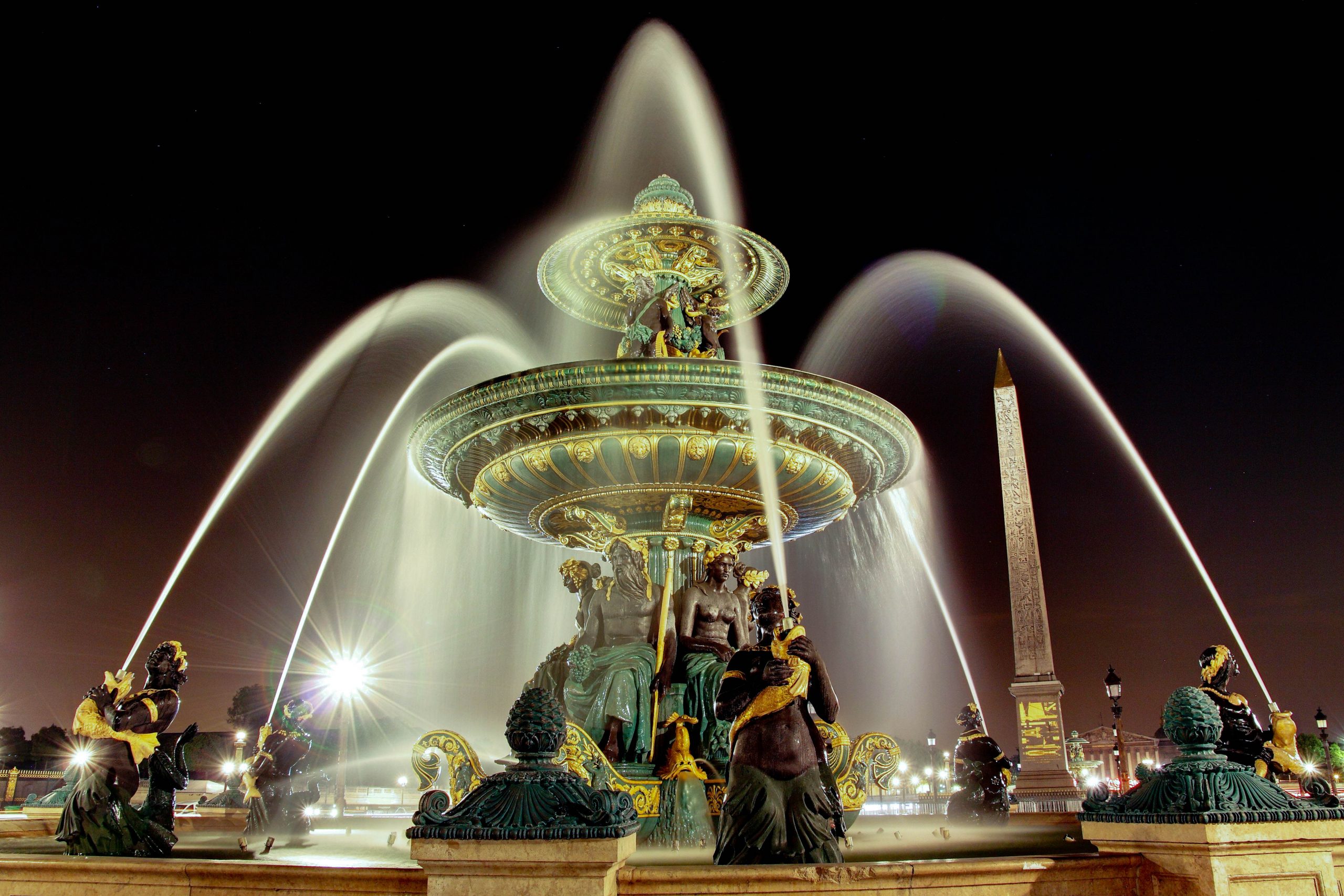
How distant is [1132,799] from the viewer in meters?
4.39

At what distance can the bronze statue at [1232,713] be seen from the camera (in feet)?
22.5

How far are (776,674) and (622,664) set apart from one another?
11.7ft

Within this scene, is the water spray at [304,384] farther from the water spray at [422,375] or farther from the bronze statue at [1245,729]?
the bronze statue at [1245,729]

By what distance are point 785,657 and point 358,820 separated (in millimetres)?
8370

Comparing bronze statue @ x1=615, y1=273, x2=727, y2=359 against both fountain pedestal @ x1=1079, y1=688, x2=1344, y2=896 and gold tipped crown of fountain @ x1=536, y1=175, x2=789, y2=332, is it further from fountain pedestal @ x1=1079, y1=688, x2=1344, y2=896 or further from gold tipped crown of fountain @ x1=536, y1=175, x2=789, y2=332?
fountain pedestal @ x1=1079, y1=688, x2=1344, y2=896

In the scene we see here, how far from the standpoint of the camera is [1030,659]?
29.0 metres

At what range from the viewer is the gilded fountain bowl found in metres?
8.30

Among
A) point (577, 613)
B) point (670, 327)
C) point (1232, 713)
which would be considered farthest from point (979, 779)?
point (670, 327)

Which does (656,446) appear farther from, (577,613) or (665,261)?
(665,261)

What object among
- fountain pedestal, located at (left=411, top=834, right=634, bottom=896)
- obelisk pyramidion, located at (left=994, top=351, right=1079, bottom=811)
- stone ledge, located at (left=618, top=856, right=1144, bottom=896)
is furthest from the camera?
obelisk pyramidion, located at (left=994, top=351, right=1079, bottom=811)

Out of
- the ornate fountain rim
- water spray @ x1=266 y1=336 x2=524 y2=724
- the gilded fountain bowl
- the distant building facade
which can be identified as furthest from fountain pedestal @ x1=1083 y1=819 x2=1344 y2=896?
the distant building facade

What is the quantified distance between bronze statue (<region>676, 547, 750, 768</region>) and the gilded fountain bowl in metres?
0.74

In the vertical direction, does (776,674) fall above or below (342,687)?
below

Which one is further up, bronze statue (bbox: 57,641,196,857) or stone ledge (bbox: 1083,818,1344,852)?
bronze statue (bbox: 57,641,196,857)
